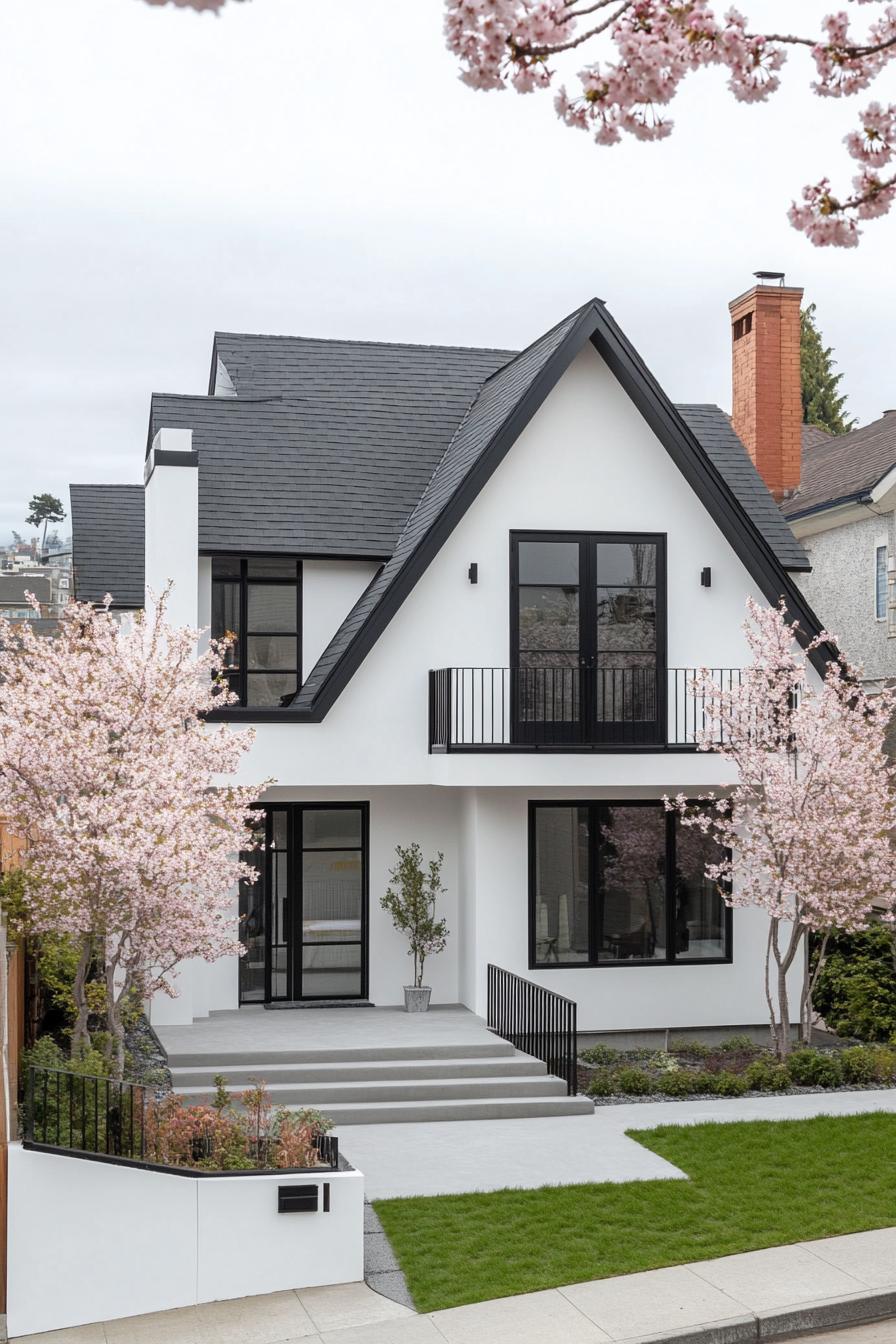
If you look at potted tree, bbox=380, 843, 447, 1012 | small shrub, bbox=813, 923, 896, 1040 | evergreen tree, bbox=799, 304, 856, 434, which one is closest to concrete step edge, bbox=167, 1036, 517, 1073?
potted tree, bbox=380, 843, 447, 1012

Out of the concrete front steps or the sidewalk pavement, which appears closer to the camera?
the sidewalk pavement

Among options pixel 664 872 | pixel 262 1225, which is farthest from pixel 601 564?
pixel 262 1225

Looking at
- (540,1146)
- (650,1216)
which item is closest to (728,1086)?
(540,1146)

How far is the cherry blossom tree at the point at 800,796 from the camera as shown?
14969 millimetres

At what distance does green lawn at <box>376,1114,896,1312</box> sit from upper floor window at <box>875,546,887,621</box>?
1205cm

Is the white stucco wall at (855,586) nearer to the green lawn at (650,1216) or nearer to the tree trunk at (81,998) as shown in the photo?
the green lawn at (650,1216)

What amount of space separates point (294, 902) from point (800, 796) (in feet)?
20.0

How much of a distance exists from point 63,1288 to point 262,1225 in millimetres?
1324

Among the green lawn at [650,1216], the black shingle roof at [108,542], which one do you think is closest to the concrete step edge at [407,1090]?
the green lawn at [650,1216]

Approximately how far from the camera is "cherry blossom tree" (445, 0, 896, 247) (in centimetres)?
482

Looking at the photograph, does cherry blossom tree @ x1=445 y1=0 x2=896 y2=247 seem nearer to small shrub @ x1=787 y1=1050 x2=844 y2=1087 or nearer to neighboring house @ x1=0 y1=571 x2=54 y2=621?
small shrub @ x1=787 y1=1050 x2=844 y2=1087

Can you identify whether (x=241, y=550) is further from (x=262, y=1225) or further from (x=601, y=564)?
(x=262, y=1225)

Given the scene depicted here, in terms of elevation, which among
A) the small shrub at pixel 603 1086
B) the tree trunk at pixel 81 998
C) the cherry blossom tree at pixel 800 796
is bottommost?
the small shrub at pixel 603 1086

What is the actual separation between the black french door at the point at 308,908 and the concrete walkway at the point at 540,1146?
3.73 meters
